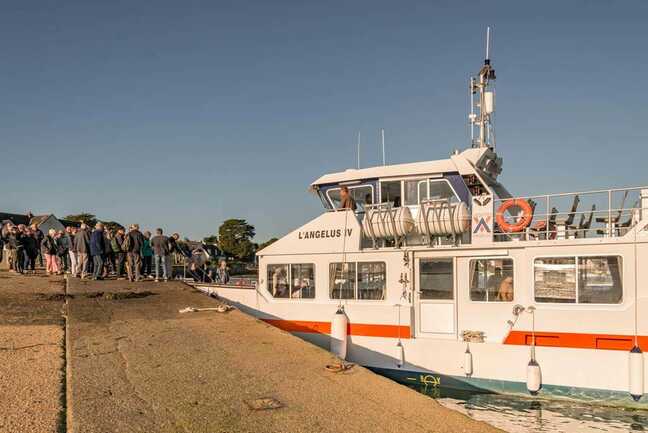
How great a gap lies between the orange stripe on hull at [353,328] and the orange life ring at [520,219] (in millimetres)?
3116

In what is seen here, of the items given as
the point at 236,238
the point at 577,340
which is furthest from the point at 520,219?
the point at 236,238

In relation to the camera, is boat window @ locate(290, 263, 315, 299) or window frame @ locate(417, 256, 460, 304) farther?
boat window @ locate(290, 263, 315, 299)

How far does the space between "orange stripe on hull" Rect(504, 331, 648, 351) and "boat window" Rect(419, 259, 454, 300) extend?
5.48ft

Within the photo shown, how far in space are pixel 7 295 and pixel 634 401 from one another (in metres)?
13.8

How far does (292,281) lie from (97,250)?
6784 millimetres

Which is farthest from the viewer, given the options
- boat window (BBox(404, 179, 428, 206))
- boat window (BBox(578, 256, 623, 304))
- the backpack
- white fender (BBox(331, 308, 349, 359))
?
the backpack

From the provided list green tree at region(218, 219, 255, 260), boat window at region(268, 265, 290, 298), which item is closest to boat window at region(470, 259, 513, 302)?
boat window at region(268, 265, 290, 298)

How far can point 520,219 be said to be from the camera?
1062 cm

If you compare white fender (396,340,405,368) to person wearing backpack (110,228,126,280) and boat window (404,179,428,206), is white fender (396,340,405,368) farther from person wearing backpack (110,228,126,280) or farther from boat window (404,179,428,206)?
person wearing backpack (110,228,126,280)

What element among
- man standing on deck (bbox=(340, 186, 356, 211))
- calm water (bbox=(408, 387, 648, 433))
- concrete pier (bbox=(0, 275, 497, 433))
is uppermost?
man standing on deck (bbox=(340, 186, 356, 211))

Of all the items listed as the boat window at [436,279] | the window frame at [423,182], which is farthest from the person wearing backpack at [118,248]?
the boat window at [436,279]

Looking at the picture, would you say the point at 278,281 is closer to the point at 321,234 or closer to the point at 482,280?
the point at 321,234

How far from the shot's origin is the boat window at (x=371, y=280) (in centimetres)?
1191

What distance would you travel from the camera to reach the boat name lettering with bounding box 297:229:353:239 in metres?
12.6
